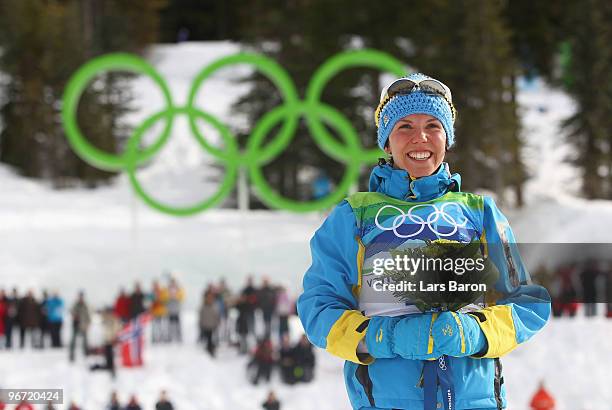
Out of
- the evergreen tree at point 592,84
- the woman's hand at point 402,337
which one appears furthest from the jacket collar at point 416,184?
the evergreen tree at point 592,84

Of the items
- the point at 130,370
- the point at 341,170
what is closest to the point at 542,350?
the point at 130,370

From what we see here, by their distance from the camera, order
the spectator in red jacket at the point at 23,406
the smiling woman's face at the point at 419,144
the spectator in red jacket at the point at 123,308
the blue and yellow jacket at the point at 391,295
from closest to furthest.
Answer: the blue and yellow jacket at the point at 391,295, the smiling woman's face at the point at 419,144, the spectator in red jacket at the point at 23,406, the spectator in red jacket at the point at 123,308

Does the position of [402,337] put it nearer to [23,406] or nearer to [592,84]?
[23,406]

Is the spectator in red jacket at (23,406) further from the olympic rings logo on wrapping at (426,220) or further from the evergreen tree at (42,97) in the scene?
the evergreen tree at (42,97)

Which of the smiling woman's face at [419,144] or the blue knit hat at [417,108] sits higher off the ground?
the blue knit hat at [417,108]

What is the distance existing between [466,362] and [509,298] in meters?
0.18

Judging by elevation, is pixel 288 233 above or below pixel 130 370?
above

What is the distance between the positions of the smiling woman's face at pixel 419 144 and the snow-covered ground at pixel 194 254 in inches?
15.8

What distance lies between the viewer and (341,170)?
27.7 metres

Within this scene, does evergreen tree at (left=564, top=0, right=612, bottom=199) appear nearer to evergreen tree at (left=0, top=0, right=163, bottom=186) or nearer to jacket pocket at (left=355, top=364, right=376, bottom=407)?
evergreen tree at (left=0, top=0, right=163, bottom=186)

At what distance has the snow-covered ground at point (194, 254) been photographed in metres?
10.2

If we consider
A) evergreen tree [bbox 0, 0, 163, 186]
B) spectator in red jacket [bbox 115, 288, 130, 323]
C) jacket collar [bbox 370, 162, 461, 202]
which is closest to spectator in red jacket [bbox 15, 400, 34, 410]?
jacket collar [bbox 370, 162, 461, 202]

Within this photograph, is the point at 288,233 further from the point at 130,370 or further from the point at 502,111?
the point at 130,370

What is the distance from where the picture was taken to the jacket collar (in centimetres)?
204
